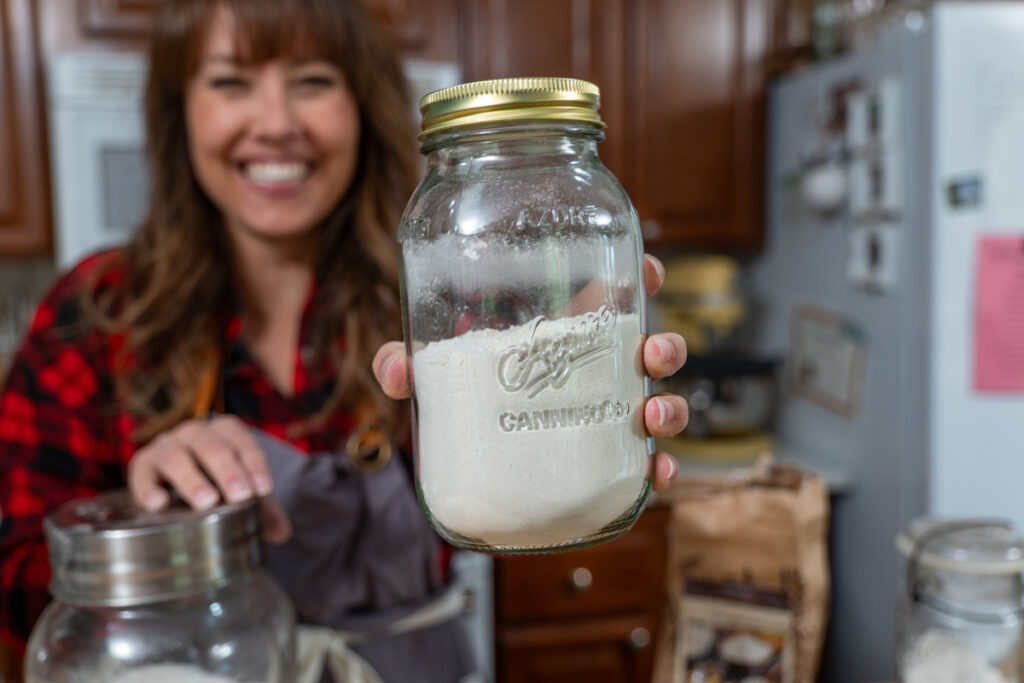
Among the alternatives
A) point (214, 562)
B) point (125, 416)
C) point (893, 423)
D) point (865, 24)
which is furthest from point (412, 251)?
point (865, 24)

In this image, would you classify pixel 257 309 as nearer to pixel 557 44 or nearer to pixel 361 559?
pixel 361 559

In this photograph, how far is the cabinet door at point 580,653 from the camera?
1.89 meters

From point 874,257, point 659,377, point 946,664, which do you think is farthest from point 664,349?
point 874,257

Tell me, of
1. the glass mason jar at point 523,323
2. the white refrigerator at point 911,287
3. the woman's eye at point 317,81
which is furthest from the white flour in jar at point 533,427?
the white refrigerator at point 911,287

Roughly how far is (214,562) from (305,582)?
0.37 metres

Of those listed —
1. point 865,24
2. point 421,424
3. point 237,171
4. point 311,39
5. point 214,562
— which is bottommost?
point 214,562

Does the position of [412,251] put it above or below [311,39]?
below

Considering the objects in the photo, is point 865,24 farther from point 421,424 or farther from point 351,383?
point 421,424

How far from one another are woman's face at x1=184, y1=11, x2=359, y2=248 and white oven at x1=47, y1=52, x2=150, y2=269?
36.6 inches

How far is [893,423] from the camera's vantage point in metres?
1.74

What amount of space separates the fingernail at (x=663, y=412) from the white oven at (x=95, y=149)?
1.56m

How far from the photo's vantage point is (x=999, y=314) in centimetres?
159

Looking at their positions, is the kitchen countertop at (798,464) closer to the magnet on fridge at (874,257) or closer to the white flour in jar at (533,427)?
the magnet on fridge at (874,257)

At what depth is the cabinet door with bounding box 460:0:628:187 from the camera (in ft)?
6.70
